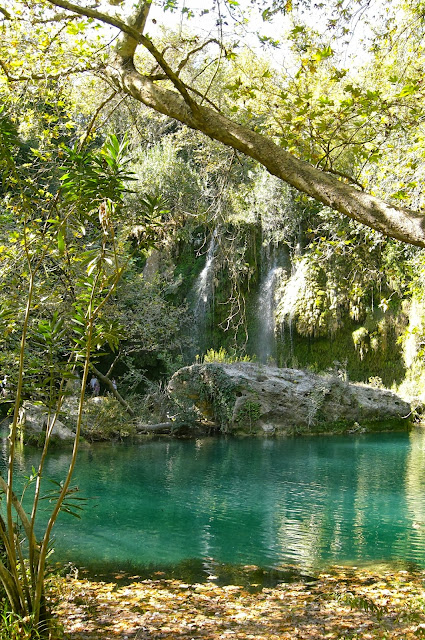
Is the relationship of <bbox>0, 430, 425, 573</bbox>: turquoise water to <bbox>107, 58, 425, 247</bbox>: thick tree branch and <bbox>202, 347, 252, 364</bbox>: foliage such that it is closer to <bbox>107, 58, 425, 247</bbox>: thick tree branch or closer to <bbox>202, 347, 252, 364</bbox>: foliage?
<bbox>107, 58, 425, 247</bbox>: thick tree branch

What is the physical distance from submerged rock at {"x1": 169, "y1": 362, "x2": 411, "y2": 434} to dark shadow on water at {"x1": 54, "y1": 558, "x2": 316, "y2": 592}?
989 cm

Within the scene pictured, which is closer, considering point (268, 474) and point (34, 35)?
point (34, 35)

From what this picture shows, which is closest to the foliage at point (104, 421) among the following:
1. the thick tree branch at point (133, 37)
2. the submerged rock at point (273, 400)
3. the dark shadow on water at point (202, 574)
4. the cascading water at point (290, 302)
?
the submerged rock at point (273, 400)

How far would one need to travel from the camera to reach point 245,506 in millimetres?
8555

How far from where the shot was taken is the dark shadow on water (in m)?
5.45

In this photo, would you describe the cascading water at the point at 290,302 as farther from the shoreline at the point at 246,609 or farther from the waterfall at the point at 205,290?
the shoreline at the point at 246,609

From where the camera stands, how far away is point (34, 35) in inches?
228

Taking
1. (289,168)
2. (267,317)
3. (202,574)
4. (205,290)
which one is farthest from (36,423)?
(289,168)

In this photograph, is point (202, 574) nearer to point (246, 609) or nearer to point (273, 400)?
point (246, 609)

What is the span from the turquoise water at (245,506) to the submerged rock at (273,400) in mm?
2223

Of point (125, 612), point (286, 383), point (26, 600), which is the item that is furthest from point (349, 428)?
point (26, 600)

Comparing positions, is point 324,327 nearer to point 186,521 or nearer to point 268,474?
point 268,474

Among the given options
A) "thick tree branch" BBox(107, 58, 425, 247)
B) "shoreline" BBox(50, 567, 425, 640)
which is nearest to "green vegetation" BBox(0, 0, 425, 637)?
"thick tree branch" BBox(107, 58, 425, 247)

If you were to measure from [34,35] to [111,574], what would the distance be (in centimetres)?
532
